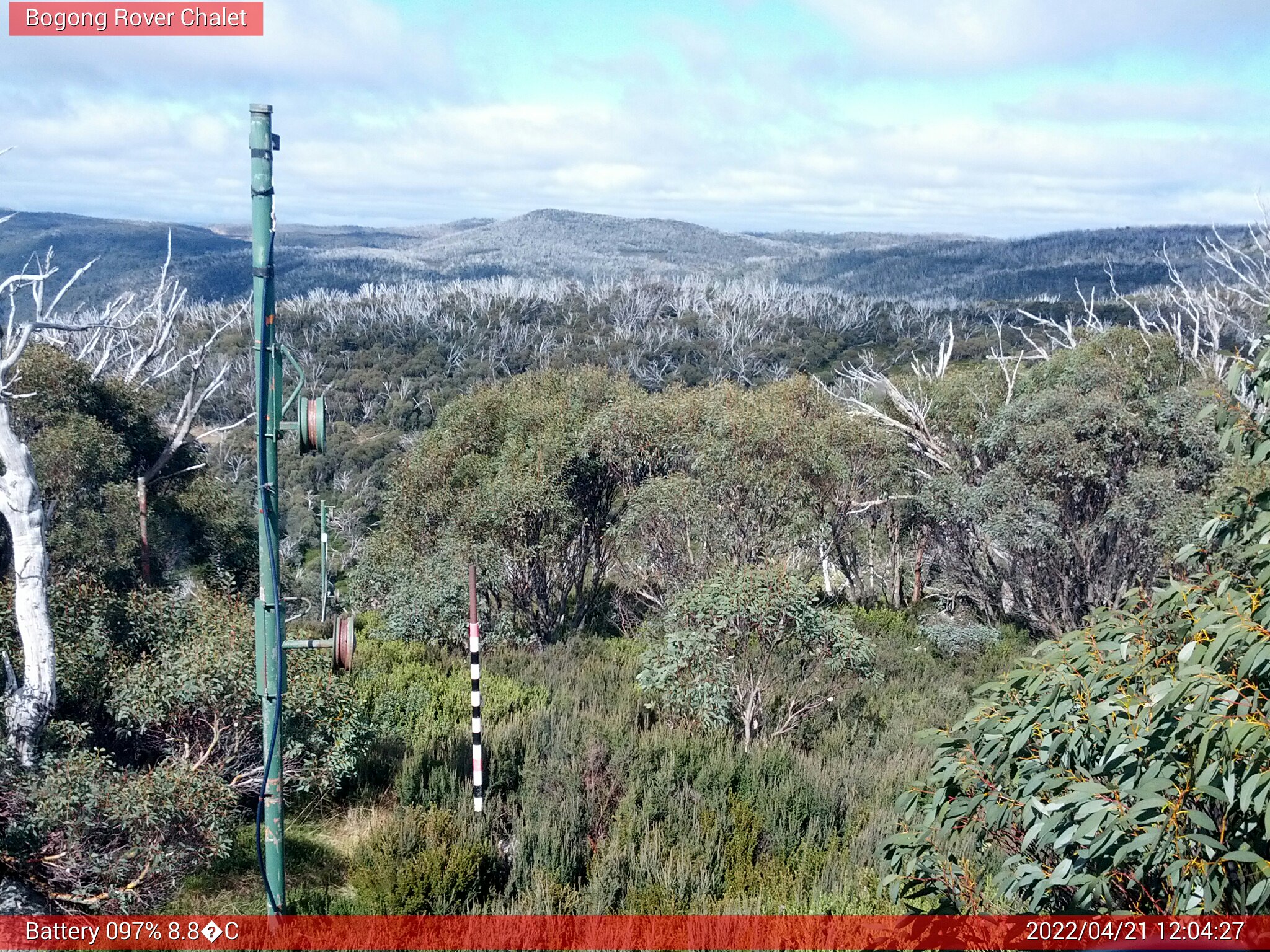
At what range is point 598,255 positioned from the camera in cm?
15512

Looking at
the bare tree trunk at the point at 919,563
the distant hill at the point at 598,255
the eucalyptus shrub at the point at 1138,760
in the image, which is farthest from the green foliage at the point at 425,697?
the distant hill at the point at 598,255

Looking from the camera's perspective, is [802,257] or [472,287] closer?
[472,287]

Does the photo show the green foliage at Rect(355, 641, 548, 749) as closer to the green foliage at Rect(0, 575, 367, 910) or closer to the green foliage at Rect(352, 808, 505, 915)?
the green foliage at Rect(0, 575, 367, 910)

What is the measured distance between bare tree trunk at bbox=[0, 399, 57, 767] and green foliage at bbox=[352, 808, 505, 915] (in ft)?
6.98

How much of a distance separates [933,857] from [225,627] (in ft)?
15.5

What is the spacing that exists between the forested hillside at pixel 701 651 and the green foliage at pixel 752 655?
4 cm

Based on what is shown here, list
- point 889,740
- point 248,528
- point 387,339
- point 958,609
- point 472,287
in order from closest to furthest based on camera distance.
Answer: point 889,740 < point 248,528 < point 958,609 < point 387,339 < point 472,287

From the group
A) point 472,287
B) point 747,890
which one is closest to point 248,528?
point 747,890

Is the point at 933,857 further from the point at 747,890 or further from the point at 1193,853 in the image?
the point at 747,890

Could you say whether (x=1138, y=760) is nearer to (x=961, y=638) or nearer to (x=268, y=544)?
(x=268, y=544)

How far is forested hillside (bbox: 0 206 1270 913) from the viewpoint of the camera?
3.33m

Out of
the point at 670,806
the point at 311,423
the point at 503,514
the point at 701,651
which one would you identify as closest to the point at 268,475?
the point at 311,423

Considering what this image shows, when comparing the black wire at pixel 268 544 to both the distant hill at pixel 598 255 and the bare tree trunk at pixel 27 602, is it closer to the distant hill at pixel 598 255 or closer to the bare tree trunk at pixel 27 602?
the bare tree trunk at pixel 27 602

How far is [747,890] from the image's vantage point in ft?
18.5
